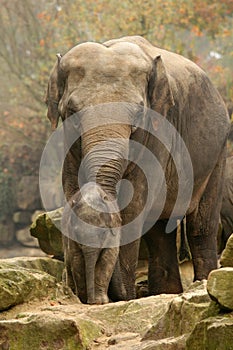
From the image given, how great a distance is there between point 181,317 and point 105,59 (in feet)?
11.1

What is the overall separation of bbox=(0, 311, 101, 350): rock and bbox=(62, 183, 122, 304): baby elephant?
1.60 metres

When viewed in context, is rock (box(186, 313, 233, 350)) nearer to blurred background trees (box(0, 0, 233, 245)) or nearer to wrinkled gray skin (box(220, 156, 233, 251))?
wrinkled gray skin (box(220, 156, 233, 251))

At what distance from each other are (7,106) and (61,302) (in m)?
25.3

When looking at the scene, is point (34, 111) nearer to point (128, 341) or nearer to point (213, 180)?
point (213, 180)

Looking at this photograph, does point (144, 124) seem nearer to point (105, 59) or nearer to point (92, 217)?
point (105, 59)

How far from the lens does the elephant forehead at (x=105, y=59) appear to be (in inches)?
325

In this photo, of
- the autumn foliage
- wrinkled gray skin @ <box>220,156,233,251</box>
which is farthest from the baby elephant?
the autumn foliage

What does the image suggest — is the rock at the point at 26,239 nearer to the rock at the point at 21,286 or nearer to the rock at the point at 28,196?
the rock at the point at 28,196

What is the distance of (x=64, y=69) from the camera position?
841 cm

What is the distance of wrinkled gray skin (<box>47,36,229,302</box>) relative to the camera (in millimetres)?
8047

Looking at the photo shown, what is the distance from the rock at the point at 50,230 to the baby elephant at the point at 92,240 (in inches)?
93.8

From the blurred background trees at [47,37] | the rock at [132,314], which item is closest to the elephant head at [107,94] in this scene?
the rock at [132,314]

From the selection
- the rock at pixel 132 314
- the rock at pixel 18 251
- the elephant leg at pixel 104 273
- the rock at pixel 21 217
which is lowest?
the rock at pixel 18 251

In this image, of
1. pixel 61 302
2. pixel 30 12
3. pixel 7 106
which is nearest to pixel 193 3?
pixel 30 12
